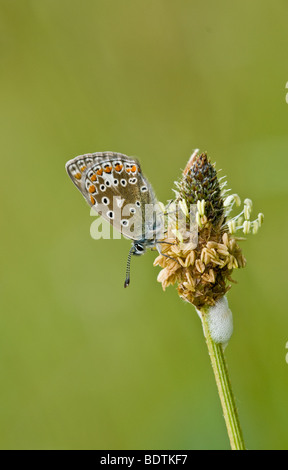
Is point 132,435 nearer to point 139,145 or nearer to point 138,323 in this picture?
point 138,323

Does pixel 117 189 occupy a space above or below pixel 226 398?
above

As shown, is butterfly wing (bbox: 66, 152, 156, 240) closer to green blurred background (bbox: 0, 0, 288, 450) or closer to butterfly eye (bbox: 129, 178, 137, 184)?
butterfly eye (bbox: 129, 178, 137, 184)

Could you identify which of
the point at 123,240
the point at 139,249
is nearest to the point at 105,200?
the point at 139,249

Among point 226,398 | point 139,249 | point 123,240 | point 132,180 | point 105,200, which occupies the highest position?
point 123,240

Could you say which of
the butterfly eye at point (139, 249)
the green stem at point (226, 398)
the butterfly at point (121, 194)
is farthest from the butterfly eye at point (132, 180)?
the green stem at point (226, 398)

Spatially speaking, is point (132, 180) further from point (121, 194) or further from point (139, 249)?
point (139, 249)

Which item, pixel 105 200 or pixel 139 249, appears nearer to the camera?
pixel 105 200
